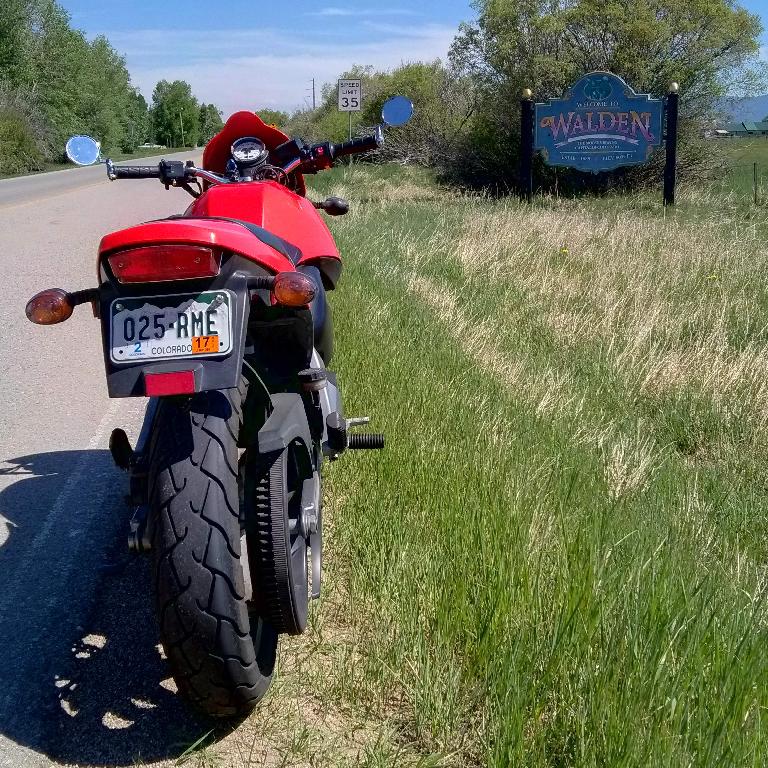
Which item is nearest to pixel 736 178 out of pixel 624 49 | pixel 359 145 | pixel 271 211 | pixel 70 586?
pixel 624 49

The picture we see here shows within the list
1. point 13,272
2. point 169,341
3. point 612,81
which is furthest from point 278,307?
point 612,81

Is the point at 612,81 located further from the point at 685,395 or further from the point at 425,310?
the point at 685,395

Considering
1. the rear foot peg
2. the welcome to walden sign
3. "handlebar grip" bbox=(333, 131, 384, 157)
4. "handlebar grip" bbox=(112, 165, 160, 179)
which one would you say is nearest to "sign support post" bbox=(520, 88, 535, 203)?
the welcome to walden sign

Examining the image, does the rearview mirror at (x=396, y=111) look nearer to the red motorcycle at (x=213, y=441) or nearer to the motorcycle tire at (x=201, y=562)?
the red motorcycle at (x=213, y=441)

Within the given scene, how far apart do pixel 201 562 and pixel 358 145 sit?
2452 millimetres

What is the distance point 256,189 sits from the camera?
3043mm

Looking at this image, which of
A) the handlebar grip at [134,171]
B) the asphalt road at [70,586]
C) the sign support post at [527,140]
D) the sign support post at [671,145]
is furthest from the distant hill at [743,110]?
the handlebar grip at [134,171]

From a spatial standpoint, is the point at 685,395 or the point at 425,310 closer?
the point at 685,395

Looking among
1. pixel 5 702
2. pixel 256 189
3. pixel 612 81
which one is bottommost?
pixel 5 702

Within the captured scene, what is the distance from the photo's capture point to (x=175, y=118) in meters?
136

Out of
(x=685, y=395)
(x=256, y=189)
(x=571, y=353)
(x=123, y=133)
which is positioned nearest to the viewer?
(x=256, y=189)

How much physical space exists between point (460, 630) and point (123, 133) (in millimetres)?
91135

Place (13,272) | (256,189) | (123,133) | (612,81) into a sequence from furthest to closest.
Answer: (123,133) → (612,81) → (13,272) → (256,189)

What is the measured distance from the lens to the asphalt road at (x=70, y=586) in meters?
2.40
